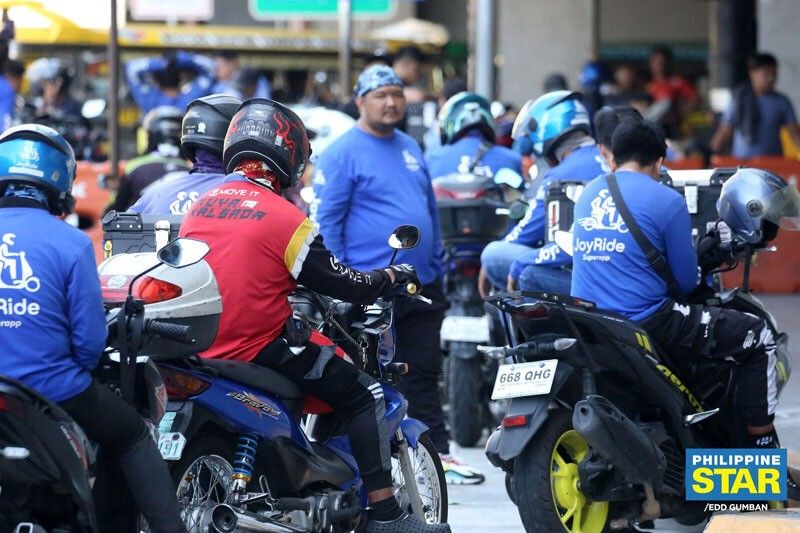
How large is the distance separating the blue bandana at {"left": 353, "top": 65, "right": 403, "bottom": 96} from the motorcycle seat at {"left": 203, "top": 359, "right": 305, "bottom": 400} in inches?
107

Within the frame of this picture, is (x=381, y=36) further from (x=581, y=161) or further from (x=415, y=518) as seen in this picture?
(x=415, y=518)

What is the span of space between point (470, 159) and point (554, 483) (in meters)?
4.37

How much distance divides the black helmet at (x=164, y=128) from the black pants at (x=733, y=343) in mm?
4356

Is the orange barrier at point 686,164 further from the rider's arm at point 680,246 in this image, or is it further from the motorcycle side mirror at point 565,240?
the rider's arm at point 680,246

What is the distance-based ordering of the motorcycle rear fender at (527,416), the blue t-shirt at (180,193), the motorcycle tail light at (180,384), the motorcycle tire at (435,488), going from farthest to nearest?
1. the blue t-shirt at (180,193)
2. the motorcycle tire at (435,488)
3. the motorcycle rear fender at (527,416)
4. the motorcycle tail light at (180,384)

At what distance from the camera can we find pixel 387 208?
27.9 ft

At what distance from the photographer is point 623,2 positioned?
3594 cm

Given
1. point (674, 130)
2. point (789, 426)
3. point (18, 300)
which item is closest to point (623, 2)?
point (674, 130)

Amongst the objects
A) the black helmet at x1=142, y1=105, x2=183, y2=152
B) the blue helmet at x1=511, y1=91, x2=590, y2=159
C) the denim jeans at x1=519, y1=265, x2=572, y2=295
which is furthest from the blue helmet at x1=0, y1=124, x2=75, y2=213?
the black helmet at x1=142, y1=105, x2=183, y2=152

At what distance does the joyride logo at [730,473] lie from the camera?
6.89 meters

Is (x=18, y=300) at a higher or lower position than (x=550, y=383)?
higher

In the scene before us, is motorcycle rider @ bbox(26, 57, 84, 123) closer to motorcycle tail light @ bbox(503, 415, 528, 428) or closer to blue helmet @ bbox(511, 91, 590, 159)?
blue helmet @ bbox(511, 91, 590, 159)

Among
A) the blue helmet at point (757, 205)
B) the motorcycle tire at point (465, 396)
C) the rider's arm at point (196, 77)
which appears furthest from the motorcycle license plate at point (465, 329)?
the rider's arm at point (196, 77)

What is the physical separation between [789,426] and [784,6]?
10563 millimetres
